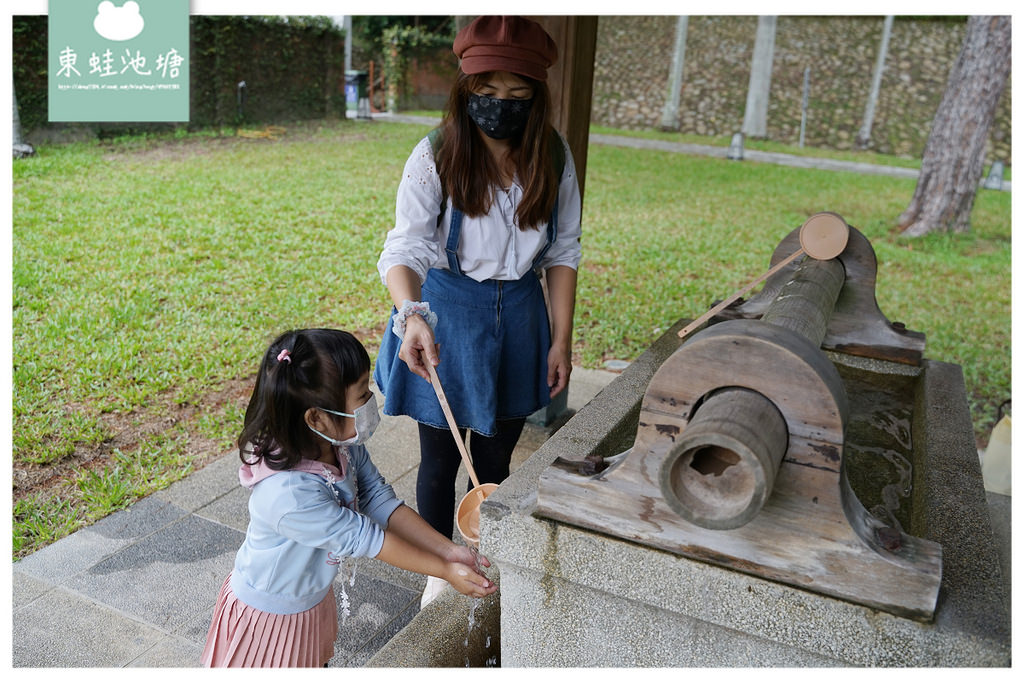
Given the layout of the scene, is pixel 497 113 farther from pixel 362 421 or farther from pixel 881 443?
pixel 881 443

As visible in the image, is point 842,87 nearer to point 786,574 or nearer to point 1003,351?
point 1003,351

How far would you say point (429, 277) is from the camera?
2.20 metres

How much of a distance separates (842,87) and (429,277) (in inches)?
678

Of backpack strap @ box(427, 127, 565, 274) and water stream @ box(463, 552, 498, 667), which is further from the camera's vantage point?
backpack strap @ box(427, 127, 565, 274)

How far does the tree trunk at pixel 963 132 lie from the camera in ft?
26.4

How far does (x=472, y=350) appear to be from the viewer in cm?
216

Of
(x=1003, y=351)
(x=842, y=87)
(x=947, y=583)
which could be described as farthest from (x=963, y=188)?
(x=842, y=87)

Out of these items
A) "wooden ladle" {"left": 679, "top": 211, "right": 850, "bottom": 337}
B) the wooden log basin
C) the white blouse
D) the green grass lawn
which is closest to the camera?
the wooden log basin

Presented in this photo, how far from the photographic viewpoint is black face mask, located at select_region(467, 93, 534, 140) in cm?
198

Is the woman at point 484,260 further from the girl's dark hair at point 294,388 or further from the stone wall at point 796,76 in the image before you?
the stone wall at point 796,76

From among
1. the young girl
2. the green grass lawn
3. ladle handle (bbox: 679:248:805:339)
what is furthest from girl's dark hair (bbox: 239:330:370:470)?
the green grass lawn

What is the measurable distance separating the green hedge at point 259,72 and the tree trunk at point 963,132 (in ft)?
26.4

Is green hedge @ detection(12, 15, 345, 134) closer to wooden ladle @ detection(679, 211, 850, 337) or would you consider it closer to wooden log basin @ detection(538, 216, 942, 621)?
wooden ladle @ detection(679, 211, 850, 337)

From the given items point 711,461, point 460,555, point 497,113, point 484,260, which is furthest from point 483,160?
point 711,461
